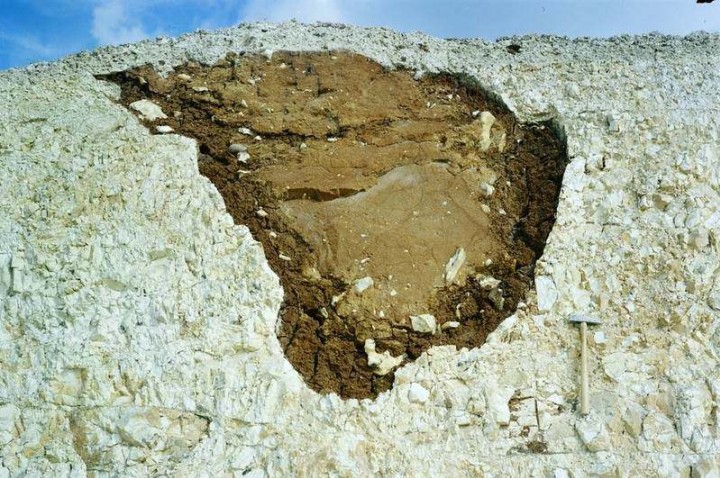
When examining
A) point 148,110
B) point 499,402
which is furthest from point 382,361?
point 148,110

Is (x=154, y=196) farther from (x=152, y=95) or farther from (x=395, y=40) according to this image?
(x=395, y=40)

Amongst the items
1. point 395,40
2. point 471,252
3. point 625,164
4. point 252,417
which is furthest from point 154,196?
point 625,164

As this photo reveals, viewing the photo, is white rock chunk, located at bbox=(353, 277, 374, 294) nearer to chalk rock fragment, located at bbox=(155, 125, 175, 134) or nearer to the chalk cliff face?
the chalk cliff face

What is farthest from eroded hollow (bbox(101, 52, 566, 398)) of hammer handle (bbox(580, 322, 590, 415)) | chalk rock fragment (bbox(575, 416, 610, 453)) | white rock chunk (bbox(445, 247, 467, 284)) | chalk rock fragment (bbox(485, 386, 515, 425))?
chalk rock fragment (bbox(575, 416, 610, 453))

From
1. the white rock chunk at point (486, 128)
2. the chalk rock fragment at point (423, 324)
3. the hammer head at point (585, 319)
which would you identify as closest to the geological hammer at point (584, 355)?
the hammer head at point (585, 319)

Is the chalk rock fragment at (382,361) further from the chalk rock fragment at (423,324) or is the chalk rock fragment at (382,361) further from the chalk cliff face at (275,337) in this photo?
the chalk rock fragment at (423,324)

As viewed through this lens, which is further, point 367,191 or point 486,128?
point 486,128

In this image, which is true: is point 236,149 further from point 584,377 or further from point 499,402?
point 584,377
